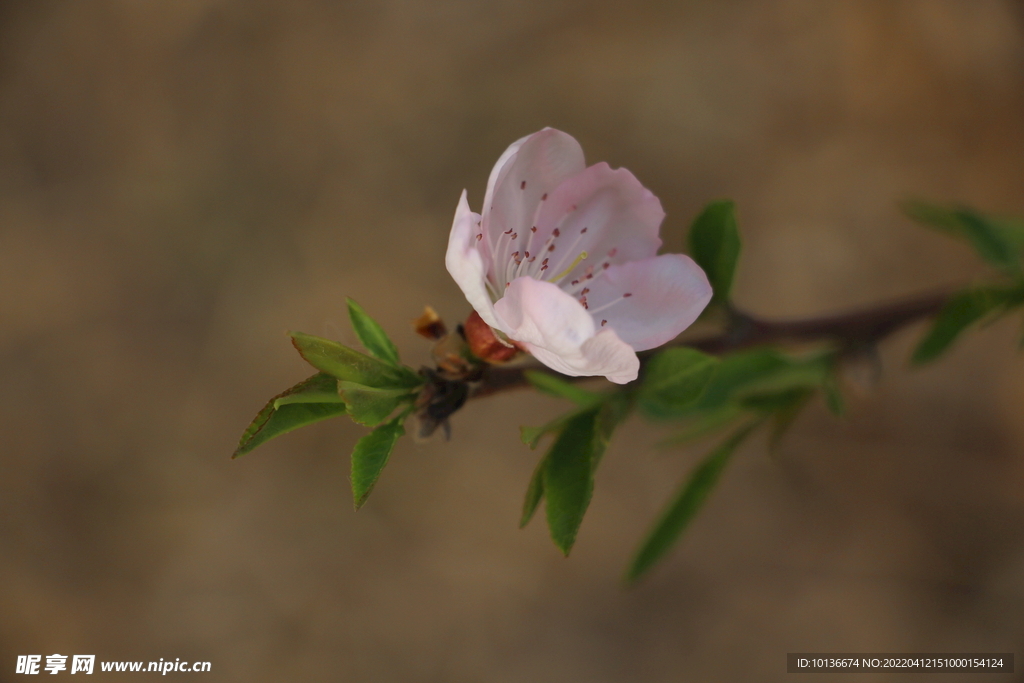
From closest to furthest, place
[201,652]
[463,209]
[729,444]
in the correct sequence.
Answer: [463,209] → [729,444] → [201,652]

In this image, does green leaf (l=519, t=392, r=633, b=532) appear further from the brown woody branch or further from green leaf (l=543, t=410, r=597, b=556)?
the brown woody branch

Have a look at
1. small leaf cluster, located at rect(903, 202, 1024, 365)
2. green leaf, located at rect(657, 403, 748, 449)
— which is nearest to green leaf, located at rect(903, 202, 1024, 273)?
small leaf cluster, located at rect(903, 202, 1024, 365)

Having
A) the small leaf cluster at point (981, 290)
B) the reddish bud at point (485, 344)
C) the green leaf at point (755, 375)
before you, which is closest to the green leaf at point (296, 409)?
the reddish bud at point (485, 344)

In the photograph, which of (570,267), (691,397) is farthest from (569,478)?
(570,267)

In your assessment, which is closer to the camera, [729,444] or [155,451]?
[729,444]

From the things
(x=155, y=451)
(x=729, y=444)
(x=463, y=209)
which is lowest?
(x=155, y=451)

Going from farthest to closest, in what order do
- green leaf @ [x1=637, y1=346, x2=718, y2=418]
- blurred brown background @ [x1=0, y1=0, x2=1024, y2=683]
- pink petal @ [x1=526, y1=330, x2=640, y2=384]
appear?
blurred brown background @ [x1=0, y1=0, x2=1024, y2=683]
green leaf @ [x1=637, y1=346, x2=718, y2=418]
pink petal @ [x1=526, y1=330, x2=640, y2=384]

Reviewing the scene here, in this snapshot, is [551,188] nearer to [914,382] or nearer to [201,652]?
[914,382]

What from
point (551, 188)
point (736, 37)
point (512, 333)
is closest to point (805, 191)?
point (736, 37)
